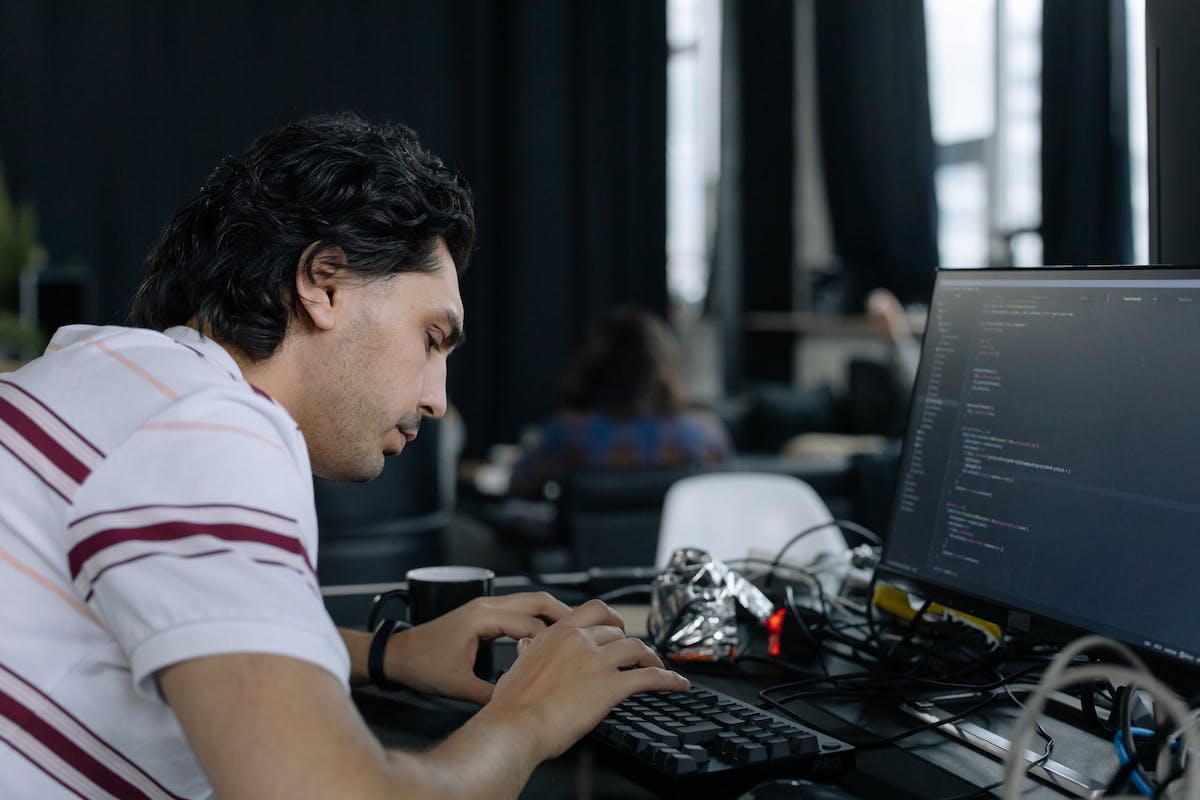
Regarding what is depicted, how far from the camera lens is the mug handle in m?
1.35

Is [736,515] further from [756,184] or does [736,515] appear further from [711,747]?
[756,184]

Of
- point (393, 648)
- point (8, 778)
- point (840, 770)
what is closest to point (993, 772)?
point (840, 770)

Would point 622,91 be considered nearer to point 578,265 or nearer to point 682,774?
point 578,265

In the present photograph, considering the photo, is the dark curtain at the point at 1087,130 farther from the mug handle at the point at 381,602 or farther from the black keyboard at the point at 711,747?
the black keyboard at the point at 711,747

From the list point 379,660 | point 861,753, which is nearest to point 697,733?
point 861,753

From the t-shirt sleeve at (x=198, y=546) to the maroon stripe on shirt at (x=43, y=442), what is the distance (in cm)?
3

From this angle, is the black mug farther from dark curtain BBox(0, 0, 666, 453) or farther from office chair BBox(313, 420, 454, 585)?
dark curtain BBox(0, 0, 666, 453)

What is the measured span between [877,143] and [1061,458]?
193 inches

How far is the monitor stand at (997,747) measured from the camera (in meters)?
0.89

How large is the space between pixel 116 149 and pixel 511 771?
6.47 metres

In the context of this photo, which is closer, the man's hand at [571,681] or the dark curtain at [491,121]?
the man's hand at [571,681]

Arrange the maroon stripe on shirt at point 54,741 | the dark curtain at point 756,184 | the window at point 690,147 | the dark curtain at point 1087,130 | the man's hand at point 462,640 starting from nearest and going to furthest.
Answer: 1. the maroon stripe on shirt at point 54,741
2. the man's hand at point 462,640
3. the dark curtain at point 1087,130
4. the dark curtain at point 756,184
5. the window at point 690,147

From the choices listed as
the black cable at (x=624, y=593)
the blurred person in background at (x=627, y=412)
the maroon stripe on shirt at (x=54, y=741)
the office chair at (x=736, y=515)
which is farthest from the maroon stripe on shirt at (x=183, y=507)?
the blurred person in background at (x=627, y=412)

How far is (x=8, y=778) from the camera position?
0.82m
